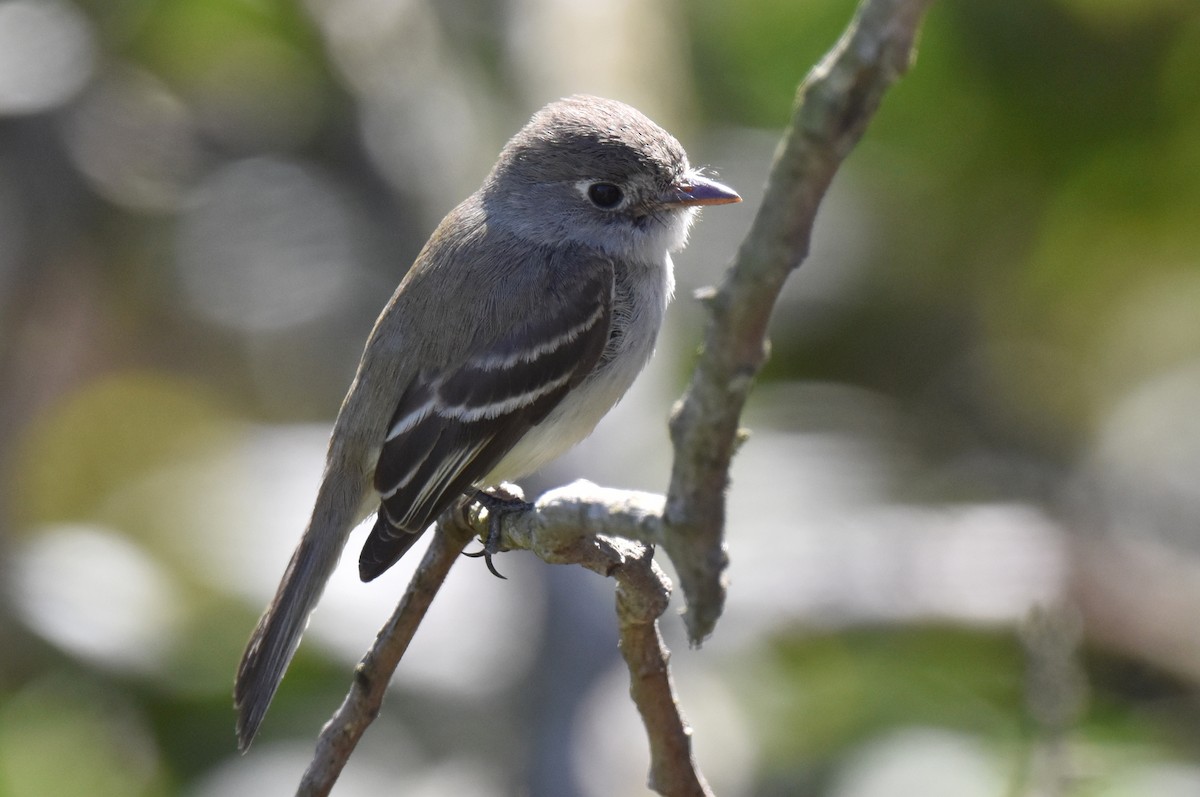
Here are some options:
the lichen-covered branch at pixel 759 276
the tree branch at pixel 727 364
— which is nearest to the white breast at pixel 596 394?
the tree branch at pixel 727 364

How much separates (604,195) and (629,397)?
1.59 meters

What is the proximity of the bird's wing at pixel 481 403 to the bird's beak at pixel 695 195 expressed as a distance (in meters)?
0.32

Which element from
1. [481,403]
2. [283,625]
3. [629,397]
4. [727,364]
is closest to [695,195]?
[481,403]

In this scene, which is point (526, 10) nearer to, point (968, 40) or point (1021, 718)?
point (968, 40)

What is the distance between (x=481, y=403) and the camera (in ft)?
9.49

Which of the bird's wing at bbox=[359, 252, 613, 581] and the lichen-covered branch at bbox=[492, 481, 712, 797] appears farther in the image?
the bird's wing at bbox=[359, 252, 613, 581]

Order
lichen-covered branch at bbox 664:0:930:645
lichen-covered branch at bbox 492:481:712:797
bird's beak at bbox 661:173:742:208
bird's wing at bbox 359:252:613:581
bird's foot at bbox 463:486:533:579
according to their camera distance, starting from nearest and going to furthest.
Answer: lichen-covered branch at bbox 664:0:930:645 → lichen-covered branch at bbox 492:481:712:797 → bird's foot at bbox 463:486:533:579 → bird's wing at bbox 359:252:613:581 → bird's beak at bbox 661:173:742:208

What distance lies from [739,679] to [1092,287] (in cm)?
217

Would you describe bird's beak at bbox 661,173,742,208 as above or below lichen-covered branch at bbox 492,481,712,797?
above

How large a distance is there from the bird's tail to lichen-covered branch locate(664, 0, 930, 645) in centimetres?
134

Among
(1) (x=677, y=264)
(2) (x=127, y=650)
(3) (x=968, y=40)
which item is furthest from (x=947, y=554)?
(2) (x=127, y=650)

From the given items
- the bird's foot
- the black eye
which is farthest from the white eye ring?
the bird's foot

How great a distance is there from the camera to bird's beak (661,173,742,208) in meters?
3.23

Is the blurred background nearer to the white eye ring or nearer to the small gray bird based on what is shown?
the small gray bird
